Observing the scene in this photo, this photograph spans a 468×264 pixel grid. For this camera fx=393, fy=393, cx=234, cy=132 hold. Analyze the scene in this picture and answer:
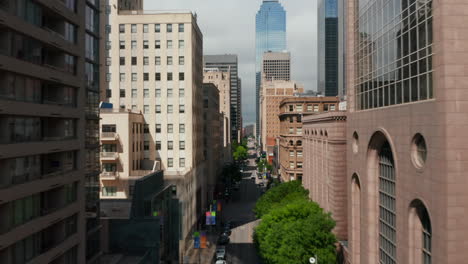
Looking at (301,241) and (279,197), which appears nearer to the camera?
(301,241)

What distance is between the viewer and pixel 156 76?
210 ft

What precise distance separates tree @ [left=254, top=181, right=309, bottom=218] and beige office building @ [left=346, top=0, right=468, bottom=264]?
704 inches

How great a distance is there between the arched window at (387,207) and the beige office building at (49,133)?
24.2 meters

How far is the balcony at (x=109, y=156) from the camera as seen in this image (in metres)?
55.2

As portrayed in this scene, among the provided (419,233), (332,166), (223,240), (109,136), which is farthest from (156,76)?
(419,233)

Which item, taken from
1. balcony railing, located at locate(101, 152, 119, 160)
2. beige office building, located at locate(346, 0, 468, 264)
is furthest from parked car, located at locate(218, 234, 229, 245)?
beige office building, located at locate(346, 0, 468, 264)

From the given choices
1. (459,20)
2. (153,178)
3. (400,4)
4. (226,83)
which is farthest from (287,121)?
(226,83)

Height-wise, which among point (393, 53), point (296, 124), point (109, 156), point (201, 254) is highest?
point (393, 53)

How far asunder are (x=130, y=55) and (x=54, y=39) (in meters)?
39.0

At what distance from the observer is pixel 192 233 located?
67500 mm

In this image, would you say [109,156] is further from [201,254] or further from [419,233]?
[419,233]

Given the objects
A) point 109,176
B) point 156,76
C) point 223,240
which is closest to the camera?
point 109,176

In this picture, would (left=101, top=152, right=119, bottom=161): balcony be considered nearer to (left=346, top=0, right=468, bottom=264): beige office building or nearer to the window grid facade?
(left=346, top=0, right=468, bottom=264): beige office building

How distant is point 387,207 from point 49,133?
87.0ft
